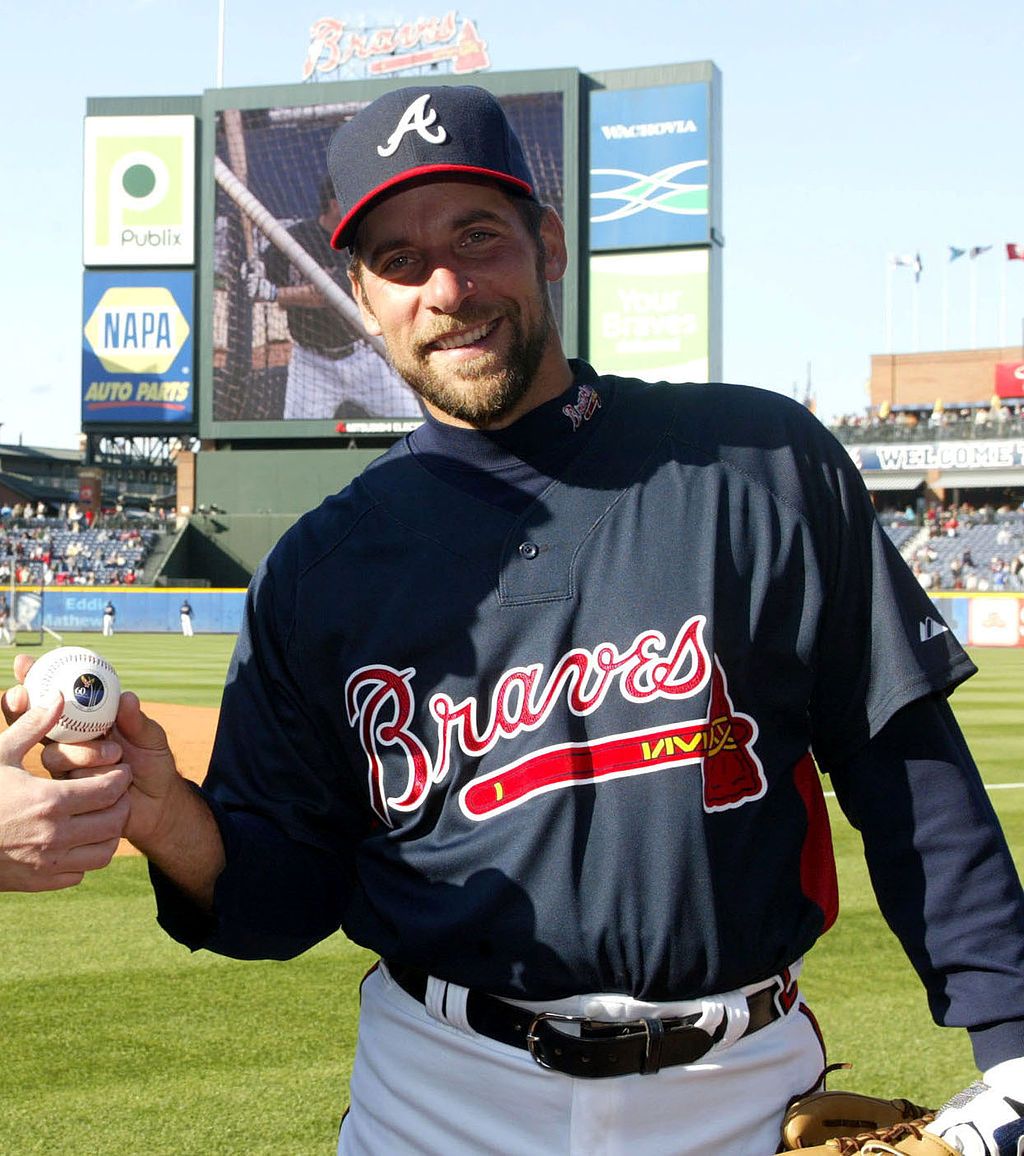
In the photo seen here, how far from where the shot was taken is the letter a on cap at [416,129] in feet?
6.13

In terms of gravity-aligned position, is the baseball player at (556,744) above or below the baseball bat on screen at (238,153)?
below

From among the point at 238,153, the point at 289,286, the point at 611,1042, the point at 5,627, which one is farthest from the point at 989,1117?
the point at 238,153

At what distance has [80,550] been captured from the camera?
133 feet

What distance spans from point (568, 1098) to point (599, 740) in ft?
1.41

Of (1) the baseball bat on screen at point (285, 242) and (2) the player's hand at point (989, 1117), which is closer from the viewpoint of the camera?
(2) the player's hand at point (989, 1117)

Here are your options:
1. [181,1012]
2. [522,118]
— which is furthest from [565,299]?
[181,1012]

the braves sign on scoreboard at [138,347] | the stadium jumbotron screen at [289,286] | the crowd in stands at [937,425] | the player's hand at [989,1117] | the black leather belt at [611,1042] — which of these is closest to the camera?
the player's hand at [989,1117]

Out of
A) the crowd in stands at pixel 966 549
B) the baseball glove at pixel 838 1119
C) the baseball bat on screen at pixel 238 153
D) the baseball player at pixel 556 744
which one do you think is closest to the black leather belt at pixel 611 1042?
the baseball player at pixel 556 744

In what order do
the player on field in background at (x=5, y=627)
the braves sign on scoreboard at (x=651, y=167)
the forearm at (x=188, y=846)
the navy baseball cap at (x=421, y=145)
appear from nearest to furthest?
1. the forearm at (x=188, y=846)
2. the navy baseball cap at (x=421, y=145)
3. the player on field in background at (x=5, y=627)
4. the braves sign on scoreboard at (x=651, y=167)

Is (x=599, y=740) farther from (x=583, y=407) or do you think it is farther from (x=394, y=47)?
(x=394, y=47)

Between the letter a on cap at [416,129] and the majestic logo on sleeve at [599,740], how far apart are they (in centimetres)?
74

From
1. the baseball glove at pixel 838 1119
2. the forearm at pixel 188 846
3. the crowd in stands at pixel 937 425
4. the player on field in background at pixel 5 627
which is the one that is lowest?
the player on field in background at pixel 5 627

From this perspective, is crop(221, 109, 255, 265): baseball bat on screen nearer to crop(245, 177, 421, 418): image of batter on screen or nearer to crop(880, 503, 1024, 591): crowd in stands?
crop(245, 177, 421, 418): image of batter on screen

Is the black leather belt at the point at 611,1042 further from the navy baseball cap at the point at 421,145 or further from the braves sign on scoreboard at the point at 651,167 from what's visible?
the braves sign on scoreboard at the point at 651,167
